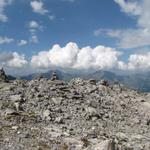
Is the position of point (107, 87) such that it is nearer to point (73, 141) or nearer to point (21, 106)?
point (21, 106)

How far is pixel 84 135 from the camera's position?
36781 millimetres

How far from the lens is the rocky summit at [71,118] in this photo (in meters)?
33.1

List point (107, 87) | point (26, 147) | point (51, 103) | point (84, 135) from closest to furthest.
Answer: point (26, 147) → point (84, 135) → point (51, 103) → point (107, 87)

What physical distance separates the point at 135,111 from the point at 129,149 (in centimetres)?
1857

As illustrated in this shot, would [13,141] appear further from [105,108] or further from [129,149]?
[105,108]

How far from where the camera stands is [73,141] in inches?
1330

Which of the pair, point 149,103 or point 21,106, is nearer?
point 21,106

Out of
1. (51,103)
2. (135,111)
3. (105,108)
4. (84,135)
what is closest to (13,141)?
(84,135)

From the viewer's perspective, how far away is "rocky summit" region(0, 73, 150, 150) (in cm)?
3312

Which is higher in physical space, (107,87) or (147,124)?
(107,87)

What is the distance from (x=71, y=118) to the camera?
42750 millimetres

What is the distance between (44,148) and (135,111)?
84.1 ft

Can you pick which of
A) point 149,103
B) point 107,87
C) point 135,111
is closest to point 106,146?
point 135,111

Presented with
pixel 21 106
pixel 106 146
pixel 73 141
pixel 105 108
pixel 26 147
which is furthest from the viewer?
pixel 105 108
